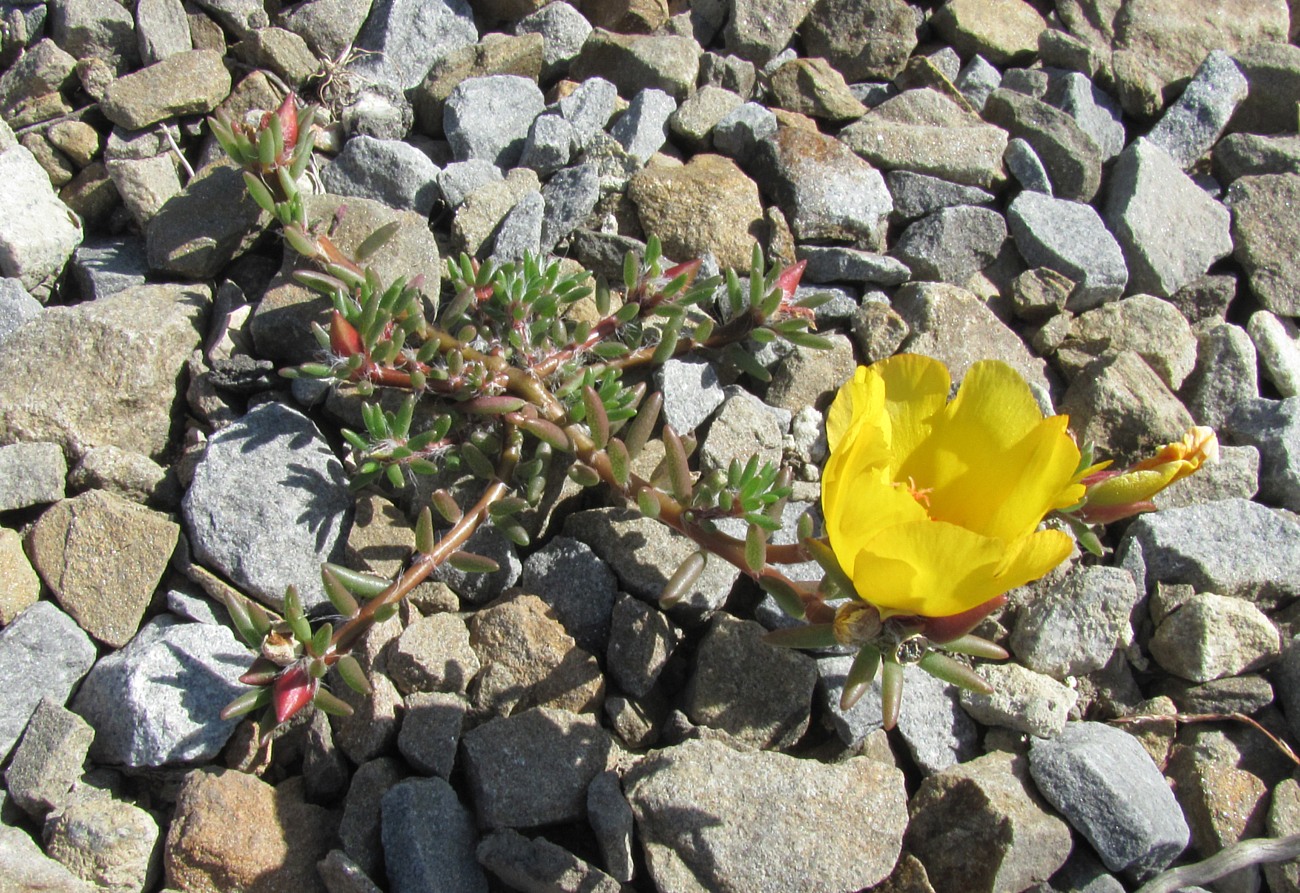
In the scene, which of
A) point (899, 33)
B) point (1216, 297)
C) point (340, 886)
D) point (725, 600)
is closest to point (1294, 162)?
point (1216, 297)

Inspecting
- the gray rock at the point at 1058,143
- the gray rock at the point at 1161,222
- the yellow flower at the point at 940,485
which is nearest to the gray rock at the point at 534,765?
the yellow flower at the point at 940,485

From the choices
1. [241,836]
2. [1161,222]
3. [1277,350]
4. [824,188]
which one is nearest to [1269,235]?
[1161,222]

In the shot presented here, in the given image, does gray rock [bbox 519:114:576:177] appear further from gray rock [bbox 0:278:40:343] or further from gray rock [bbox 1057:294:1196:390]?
gray rock [bbox 1057:294:1196:390]

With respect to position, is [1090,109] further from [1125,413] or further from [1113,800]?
[1113,800]

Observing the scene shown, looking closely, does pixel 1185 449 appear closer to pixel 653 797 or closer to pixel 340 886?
pixel 653 797

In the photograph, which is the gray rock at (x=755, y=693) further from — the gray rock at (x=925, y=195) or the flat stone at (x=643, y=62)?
the flat stone at (x=643, y=62)

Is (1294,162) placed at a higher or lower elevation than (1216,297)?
higher
